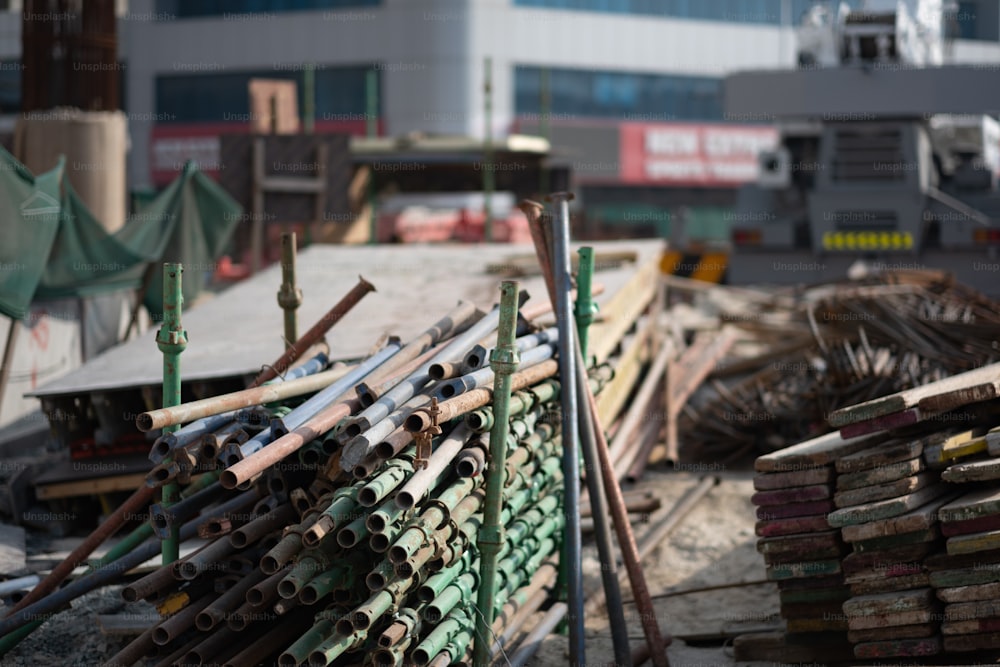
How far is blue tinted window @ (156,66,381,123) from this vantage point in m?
36.5

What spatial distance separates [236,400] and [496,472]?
1230 mm

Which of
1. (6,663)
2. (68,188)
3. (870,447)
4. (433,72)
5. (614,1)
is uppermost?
(614,1)

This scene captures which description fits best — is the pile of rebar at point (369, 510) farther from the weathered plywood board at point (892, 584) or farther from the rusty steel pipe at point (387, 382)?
the weathered plywood board at point (892, 584)

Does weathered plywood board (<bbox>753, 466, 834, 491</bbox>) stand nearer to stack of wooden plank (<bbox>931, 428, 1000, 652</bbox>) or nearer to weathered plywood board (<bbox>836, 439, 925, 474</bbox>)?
weathered plywood board (<bbox>836, 439, 925, 474</bbox>)

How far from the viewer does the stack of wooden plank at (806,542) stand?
6121 millimetres

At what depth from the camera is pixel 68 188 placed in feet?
33.9

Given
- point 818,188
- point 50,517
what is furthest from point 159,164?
point 50,517

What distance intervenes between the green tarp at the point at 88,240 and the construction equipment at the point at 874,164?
270 inches

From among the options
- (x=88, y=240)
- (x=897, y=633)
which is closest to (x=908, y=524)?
(x=897, y=633)

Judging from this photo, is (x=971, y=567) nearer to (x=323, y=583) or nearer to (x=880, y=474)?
(x=880, y=474)

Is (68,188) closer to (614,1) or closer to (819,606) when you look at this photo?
(819,606)

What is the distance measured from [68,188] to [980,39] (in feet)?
124

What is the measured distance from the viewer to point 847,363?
1055cm

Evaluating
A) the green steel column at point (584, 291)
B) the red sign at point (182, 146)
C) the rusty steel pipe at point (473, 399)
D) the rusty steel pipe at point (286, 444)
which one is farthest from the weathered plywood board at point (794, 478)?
the red sign at point (182, 146)
